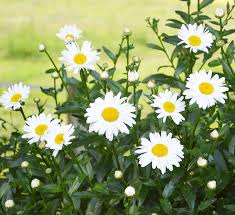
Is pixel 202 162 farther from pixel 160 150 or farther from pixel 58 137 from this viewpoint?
pixel 58 137

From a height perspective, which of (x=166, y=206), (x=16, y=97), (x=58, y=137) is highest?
(x=16, y=97)

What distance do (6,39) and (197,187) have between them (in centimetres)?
346

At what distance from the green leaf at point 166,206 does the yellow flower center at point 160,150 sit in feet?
0.45

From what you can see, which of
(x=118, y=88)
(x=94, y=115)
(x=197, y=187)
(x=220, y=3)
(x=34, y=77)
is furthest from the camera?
(x=220, y=3)

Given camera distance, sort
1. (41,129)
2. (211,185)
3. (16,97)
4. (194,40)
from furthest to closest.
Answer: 1. (16,97)
2. (194,40)
3. (41,129)
4. (211,185)

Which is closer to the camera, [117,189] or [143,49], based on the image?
[117,189]

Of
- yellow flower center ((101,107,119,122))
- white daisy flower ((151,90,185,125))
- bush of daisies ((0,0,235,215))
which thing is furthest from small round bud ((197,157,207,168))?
yellow flower center ((101,107,119,122))

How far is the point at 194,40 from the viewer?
1.47m

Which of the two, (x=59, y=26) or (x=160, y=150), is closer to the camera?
(x=160, y=150)

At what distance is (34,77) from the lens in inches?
154

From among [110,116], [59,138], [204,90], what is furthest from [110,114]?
[204,90]

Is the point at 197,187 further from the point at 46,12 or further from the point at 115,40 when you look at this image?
the point at 46,12

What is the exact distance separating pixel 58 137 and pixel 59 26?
353cm

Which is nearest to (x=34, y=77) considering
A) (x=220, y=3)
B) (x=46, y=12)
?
(x=46, y=12)
